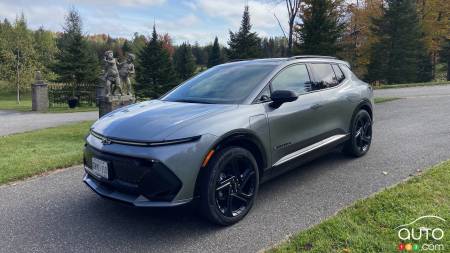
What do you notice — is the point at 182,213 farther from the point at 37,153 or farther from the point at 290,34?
the point at 290,34

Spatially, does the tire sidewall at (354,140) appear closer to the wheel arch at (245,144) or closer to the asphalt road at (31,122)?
the wheel arch at (245,144)

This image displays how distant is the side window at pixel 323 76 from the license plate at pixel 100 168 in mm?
2875

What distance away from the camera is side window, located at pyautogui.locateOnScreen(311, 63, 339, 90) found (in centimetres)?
484

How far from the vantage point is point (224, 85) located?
168 inches

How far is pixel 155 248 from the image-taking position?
306 cm

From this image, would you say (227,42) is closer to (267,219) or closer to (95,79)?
(95,79)

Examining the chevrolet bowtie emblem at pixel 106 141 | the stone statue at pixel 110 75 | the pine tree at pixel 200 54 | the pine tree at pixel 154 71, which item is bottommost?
the chevrolet bowtie emblem at pixel 106 141

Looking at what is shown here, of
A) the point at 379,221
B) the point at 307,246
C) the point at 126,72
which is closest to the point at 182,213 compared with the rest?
the point at 307,246

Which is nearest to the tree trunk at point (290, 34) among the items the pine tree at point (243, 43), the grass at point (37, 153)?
the pine tree at point (243, 43)

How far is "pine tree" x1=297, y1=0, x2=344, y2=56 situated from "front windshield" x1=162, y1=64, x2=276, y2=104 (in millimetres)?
24607

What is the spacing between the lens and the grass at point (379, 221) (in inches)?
114

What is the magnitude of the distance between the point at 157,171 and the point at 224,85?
168 centimetres

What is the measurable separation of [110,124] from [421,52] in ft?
120

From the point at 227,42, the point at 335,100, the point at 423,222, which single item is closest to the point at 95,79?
the point at 227,42
